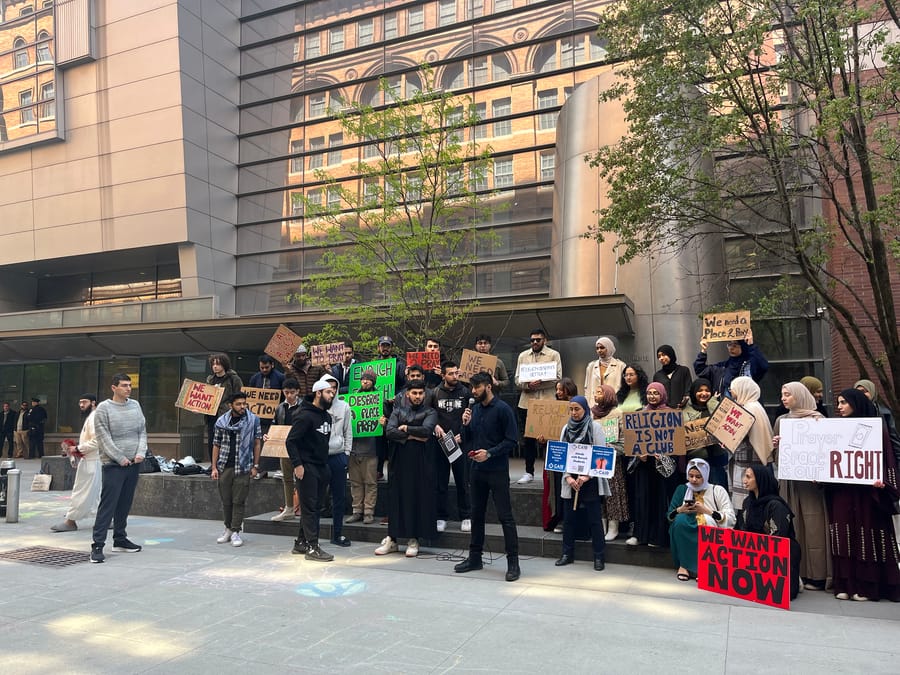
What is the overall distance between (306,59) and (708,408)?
22.8m

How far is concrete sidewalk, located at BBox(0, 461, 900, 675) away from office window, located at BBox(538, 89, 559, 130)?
54.4ft

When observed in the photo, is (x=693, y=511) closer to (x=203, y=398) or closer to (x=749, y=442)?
(x=749, y=442)

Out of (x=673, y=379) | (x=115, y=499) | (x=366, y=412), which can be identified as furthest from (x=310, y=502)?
(x=673, y=379)

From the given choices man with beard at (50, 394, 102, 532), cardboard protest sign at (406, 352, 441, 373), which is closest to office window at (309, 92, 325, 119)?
man with beard at (50, 394, 102, 532)

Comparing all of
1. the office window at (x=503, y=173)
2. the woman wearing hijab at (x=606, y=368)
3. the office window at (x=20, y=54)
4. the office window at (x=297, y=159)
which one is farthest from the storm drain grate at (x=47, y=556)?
the office window at (x=20, y=54)

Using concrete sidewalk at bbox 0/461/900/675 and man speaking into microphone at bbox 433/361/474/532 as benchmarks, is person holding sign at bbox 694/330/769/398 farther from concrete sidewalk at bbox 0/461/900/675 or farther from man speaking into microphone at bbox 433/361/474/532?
man speaking into microphone at bbox 433/361/474/532

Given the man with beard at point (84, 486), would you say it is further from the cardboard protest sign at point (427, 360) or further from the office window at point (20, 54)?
the office window at point (20, 54)

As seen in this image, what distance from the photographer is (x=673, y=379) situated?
8359 millimetres

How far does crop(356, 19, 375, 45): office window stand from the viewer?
2472 cm

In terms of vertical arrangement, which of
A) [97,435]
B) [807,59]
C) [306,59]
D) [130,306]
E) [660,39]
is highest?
[306,59]

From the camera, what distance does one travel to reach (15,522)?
35.7 feet

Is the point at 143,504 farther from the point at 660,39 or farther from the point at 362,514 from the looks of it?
the point at 660,39

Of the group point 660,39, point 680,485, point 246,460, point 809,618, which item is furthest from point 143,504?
point 660,39

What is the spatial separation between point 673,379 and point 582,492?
201 cm
